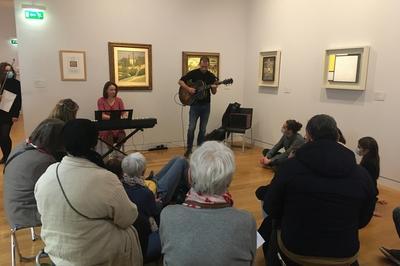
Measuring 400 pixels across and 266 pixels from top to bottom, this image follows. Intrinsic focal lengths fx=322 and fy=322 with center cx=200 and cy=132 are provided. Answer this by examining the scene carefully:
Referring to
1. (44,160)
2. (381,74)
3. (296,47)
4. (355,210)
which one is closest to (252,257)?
(355,210)

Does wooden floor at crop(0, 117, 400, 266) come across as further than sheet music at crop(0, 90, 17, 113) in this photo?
No

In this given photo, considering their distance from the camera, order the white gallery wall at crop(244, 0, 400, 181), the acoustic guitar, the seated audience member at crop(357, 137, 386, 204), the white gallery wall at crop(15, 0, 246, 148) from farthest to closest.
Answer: the acoustic guitar < the white gallery wall at crop(15, 0, 246, 148) < the white gallery wall at crop(244, 0, 400, 181) < the seated audience member at crop(357, 137, 386, 204)

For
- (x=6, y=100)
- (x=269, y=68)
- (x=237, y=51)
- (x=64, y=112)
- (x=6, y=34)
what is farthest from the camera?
(x=6, y=34)

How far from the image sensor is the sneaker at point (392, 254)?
7.92 ft

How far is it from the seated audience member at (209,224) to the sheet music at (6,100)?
162 inches

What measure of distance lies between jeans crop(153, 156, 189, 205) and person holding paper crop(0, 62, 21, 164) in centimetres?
289

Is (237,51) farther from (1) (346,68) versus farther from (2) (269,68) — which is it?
(1) (346,68)

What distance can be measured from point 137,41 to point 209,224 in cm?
482

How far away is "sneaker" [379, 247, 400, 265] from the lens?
241 cm

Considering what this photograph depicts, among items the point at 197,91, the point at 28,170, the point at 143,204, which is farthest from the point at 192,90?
the point at 28,170

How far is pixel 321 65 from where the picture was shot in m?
4.88

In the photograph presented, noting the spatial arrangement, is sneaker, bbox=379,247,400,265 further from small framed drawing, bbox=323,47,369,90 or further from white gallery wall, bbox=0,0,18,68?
white gallery wall, bbox=0,0,18,68

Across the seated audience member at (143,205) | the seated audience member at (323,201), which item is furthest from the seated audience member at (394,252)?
the seated audience member at (143,205)

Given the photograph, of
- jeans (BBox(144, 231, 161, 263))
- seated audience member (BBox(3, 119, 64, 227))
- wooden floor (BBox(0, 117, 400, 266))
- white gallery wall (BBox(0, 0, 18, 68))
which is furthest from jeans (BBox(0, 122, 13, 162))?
white gallery wall (BBox(0, 0, 18, 68))
